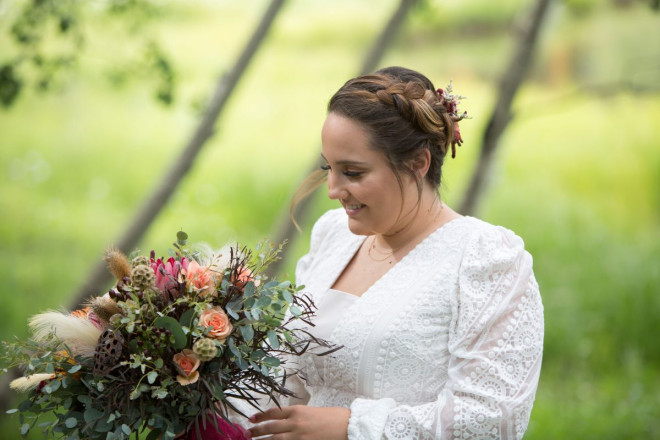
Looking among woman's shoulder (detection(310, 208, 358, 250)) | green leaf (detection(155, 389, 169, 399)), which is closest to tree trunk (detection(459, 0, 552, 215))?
woman's shoulder (detection(310, 208, 358, 250))

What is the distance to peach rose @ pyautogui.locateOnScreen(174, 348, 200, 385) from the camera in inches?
76.5

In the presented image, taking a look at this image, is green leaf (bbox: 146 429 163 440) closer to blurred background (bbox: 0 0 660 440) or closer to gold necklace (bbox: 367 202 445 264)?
gold necklace (bbox: 367 202 445 264)

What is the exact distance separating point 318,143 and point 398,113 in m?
4.42

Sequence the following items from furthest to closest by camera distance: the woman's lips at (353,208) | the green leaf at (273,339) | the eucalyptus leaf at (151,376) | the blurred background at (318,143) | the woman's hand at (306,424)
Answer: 1. the blurred background at (318,143)
2. the woman's lips at (353,208)
3. the woman's hand at (306,424)
4. the green leaf at (273,339)
5. the eucalyptus leaf at (151,376)

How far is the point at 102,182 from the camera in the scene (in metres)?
8.71

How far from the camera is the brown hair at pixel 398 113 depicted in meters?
2.24

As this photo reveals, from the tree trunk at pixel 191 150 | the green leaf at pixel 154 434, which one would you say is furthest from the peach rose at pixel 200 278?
the tree trunk at pixel 191 150

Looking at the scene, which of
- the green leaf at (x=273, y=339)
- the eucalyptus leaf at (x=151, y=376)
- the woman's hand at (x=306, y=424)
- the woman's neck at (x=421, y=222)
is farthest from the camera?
the woman's neck at (x=421, y=222)

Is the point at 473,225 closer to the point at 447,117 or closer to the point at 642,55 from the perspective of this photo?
the point at 447,117

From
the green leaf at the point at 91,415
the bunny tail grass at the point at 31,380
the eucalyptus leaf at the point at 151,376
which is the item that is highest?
the eucalyptus leaf at the point at 151,376

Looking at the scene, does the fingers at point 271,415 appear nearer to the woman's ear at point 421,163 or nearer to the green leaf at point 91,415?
the green leaf at point 91,415

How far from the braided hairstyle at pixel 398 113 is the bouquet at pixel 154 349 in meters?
0.47

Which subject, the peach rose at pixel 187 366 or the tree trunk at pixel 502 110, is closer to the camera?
the peach rose at pixel 187 366

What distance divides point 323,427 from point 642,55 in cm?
735
